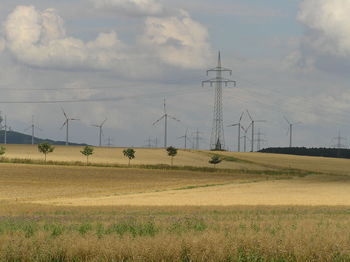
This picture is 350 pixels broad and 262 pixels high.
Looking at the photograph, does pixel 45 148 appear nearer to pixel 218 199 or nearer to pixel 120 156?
pixel 120 156

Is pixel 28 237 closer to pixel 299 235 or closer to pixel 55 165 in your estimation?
pixel 299 235

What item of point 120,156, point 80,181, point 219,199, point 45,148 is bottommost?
point 219,199

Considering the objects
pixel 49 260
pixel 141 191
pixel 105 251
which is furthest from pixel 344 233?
pixel 141 191

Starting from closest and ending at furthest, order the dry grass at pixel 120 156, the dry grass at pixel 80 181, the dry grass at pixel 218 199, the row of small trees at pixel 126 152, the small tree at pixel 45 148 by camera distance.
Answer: the dry grass at pixel 218 199, the dry grass at pixel 80 181, the row of small trees at pixel 126 152, the dry grass at pixel 120 156, the small tree at pixel 45 148

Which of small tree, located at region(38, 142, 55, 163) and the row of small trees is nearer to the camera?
the row of small trees

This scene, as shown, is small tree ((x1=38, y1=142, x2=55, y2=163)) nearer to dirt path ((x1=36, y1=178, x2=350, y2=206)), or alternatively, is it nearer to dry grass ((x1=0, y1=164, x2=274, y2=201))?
dry grass ((x1=0, y1=164, x2=274, y2=201))

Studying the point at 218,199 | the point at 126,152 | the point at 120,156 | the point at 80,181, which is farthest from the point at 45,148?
the point at 218,199

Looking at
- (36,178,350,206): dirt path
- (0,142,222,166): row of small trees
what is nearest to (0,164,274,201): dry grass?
(36,178,350,206): dirt path

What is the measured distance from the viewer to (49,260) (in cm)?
1546

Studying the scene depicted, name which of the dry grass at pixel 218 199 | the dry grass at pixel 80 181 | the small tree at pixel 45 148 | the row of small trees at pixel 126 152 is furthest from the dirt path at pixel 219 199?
the small tree at pixel 45 148

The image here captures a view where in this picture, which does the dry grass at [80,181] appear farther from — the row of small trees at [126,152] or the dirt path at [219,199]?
the row of small trees at [126,152]

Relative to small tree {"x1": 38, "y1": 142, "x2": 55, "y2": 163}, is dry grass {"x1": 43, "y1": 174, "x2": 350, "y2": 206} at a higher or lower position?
lower

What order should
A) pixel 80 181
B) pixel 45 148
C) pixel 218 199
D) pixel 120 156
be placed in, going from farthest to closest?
1. pixel 120 156
2. pixel 45 148
3. pixel 80 181
4. pixel 218 199

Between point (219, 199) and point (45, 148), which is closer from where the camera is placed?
point (219, 199)
